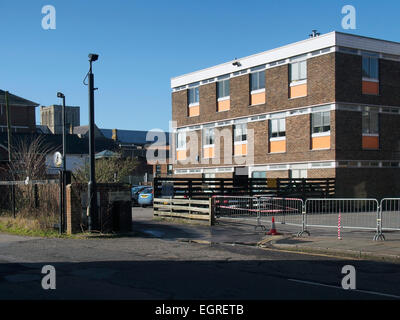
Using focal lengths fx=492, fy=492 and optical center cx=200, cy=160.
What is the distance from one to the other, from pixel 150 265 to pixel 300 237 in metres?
6.72

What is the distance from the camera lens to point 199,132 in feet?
131

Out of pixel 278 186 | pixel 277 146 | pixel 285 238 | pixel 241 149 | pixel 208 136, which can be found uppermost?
pixel 208 136

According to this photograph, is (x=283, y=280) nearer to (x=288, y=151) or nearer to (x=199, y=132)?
(x=288, y=151)

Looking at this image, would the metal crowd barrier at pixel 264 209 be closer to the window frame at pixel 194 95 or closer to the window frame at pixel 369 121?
the window frame at pixel 369 121

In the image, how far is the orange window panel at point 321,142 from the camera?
2994 centimetres

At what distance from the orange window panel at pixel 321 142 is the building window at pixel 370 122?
259 cm

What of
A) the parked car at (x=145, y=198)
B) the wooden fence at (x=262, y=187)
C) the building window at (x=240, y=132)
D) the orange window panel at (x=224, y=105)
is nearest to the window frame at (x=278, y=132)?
the building window at (x=240, y=132)

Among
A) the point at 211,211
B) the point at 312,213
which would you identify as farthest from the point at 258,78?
the point at 211,211

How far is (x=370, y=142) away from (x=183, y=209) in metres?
14.9

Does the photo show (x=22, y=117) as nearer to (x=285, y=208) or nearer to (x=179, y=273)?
(x=285, y=208)

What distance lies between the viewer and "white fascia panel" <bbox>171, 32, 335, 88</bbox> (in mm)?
29953

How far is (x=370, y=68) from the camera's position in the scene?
3095cm

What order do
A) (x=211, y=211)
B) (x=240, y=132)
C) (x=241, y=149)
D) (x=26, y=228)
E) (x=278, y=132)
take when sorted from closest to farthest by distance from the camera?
(x=26, y=228)
(x=211, y=211)
(x=278, y=132)
(x=240, y=132)
(x=241, y=149)

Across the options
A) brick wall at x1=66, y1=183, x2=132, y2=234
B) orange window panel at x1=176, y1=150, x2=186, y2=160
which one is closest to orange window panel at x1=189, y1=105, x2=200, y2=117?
orange window panel at x1=176, y1=150, x2=186, y2=160
